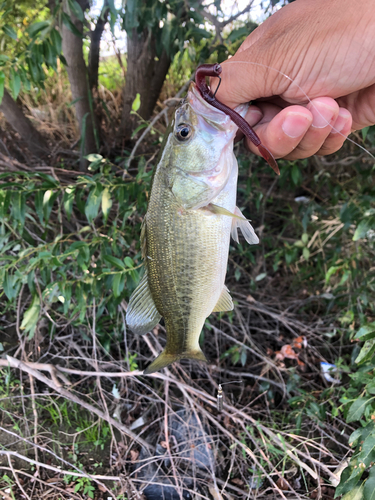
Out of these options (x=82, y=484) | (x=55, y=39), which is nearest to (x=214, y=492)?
(x=82, y=484)

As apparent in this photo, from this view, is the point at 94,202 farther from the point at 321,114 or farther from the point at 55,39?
the point at 321,114

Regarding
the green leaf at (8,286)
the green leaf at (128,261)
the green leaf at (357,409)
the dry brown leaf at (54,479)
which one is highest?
the green leaf at (8,286)

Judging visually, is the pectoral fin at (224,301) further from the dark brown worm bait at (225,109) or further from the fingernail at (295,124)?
the fingernail at (295,124)

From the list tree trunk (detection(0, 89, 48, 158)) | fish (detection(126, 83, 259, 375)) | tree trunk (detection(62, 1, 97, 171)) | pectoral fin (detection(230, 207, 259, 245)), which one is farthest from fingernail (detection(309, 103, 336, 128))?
tree trunk (detection(0, 89, 48, 158))

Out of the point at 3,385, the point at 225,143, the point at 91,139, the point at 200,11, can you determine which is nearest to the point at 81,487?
the point at 3,385

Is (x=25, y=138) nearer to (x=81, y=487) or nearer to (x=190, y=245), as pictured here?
(x=190, y=245)

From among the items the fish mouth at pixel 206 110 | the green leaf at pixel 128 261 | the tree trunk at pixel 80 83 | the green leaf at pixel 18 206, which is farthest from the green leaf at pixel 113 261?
the tree trunk at pixel 80 83
